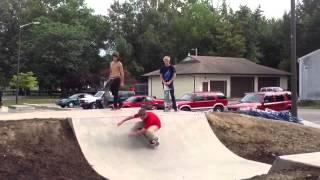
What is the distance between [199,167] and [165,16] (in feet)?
268

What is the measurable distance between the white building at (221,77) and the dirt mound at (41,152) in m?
48.1

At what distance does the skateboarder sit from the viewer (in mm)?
12328

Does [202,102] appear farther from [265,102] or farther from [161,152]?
[161,152]

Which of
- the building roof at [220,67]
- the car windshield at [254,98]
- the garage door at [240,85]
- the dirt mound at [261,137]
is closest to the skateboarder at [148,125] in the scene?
the dirt mound at [261,137]

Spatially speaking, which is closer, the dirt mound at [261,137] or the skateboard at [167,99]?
the dirt mound at [261,137]

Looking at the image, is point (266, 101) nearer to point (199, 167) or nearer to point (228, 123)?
point (228, 123)

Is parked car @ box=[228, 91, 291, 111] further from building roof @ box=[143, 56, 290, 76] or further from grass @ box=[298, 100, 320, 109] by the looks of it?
building roof @ box=[143, 56, 290, 76]

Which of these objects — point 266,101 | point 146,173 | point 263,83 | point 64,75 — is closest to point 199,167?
point 146,173

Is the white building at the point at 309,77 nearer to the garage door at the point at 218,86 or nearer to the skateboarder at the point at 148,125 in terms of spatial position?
the garage door at the point at 218,86

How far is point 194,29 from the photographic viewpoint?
3396 inches

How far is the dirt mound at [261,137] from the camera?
1355 centimetres

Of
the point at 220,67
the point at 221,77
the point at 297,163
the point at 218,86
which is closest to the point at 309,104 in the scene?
the point at 218,86

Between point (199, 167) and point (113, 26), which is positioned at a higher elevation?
point (113, 26)

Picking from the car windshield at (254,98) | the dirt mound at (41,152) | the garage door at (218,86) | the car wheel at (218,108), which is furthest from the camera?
the garage door at (218,86)
